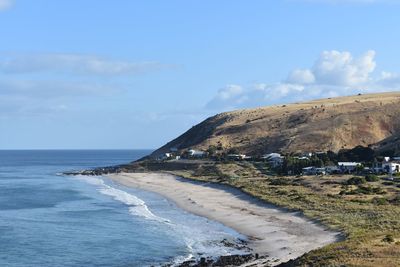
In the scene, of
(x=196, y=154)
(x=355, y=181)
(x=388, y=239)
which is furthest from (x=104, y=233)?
(x=196, y=154)

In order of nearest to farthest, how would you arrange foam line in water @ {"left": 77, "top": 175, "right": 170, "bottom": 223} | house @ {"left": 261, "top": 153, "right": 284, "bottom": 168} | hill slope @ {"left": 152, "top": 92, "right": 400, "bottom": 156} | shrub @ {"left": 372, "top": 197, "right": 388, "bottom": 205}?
shrub @ {"left": 372, "top": 197, "right": 388, "bottom": 205}, foam line in water @ {"left": 77, "top": 175, "right": 170, "bottom": 223}, house @ {"left": 261, "top": 153, "right": 284, "bottom": 168}, hill slope @ {"left": 152, "top": 92, "right": 400, "bottom": 156}

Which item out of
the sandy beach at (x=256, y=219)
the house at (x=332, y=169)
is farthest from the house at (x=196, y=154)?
the house at (x=332, y=169)

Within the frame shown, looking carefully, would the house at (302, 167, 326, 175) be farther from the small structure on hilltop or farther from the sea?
the sea

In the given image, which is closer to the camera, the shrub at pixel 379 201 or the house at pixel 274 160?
the shrub at pixel 379 201

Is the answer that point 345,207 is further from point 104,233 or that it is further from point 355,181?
point 355,181

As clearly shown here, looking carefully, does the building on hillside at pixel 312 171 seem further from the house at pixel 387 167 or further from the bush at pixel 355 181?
the bush at pixel 355 181

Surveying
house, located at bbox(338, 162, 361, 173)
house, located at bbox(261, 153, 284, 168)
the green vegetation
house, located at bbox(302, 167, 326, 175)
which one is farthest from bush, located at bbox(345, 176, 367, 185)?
house, located at bbox(261, 153, 284, 168)

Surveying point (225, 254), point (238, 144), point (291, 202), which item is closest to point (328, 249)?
point (225, 254)
